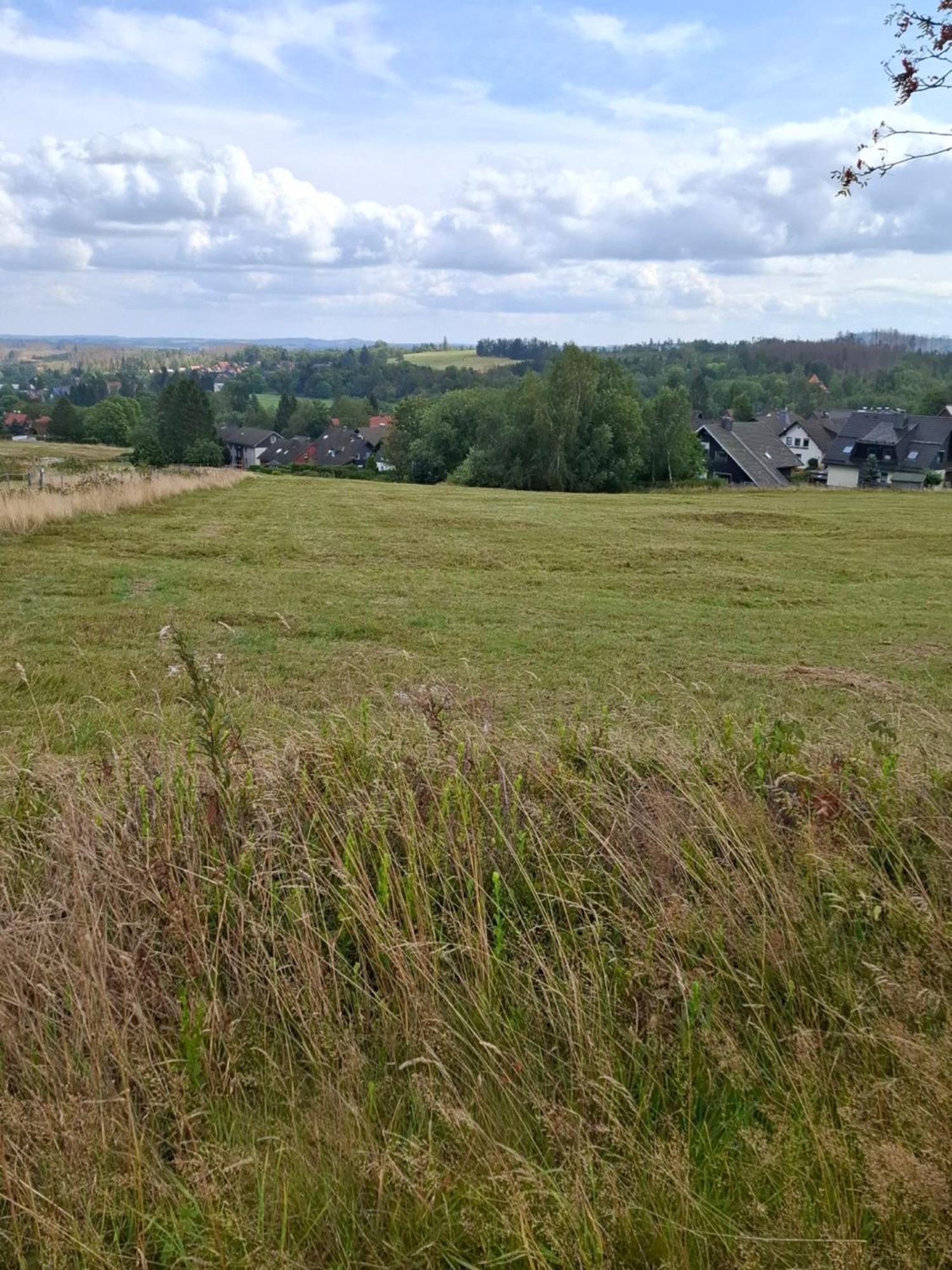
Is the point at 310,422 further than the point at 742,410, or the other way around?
the point at 310,422

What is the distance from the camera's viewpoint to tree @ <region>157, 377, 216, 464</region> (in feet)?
214

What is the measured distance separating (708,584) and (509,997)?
454 inches

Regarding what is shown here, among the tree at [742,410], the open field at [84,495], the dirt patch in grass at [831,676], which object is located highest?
the tree at [742,410]

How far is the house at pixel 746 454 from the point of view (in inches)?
2479

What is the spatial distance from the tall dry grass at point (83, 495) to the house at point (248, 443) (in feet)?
241

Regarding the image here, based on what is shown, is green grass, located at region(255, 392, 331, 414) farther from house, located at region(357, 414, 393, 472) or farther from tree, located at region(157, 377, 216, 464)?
tree, located at region(157, 377, 216, 464)

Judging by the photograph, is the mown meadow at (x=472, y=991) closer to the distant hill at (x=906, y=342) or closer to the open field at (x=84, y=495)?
the open field at (x=84, y=495)

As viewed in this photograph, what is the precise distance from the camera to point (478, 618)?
10703 millimetres

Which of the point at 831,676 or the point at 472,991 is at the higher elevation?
the point at 472,991

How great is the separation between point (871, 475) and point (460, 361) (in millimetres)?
119063

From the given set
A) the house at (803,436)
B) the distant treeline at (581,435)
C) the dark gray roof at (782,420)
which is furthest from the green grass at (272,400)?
the distant treeline at (581,435)

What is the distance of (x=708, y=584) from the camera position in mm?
13781

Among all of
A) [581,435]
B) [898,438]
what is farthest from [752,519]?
[898,438]

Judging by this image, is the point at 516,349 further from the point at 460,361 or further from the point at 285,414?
the point at 285,414
